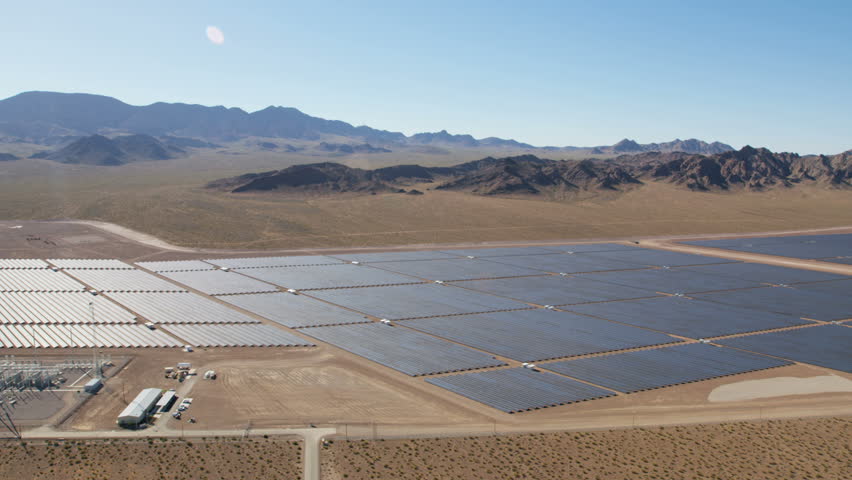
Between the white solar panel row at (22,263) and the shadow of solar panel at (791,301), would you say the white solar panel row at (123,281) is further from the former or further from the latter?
the shadow of solar panel at (791,301)

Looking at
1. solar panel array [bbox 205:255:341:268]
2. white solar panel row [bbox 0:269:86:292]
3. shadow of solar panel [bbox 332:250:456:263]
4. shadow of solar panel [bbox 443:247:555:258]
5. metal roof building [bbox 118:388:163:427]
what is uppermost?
shadow of solar panel [bbox 443:247:555:258]

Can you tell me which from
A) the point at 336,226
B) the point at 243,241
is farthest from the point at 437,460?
the point at 336,226

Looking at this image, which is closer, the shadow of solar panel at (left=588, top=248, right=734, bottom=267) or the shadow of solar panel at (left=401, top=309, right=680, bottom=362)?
the shadow of solar panel at (left=401, top=309, right=680, bottom=362)

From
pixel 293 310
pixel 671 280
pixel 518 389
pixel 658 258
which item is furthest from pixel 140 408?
pixel 658 258

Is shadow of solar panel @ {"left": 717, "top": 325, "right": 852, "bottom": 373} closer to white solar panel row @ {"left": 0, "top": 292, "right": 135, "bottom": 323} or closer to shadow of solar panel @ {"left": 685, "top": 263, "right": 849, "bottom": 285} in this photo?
shadow of solar panel @ {"left": 685, "top": 263, "right": 849, "bottom": 285}

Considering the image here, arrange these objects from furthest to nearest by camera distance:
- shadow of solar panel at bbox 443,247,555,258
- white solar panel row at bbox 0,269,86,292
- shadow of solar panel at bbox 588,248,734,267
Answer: shadow of solar panel at bbox 443,247,555,258 < shadow of solar panel at bbox 588,248,734,267 < white solar panel row at bbox 0,269,86,292

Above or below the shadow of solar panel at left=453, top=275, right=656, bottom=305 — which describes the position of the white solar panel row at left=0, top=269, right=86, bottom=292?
below

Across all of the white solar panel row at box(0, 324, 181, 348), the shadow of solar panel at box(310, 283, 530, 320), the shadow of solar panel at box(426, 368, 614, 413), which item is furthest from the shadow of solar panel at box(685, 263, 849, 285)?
the white solar panel row at box(0, 324, 181, 348)

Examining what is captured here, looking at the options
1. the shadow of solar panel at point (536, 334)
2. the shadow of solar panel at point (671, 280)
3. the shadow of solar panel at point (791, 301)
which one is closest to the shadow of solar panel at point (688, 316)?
the shadow of solar panel at point (791, 301)
